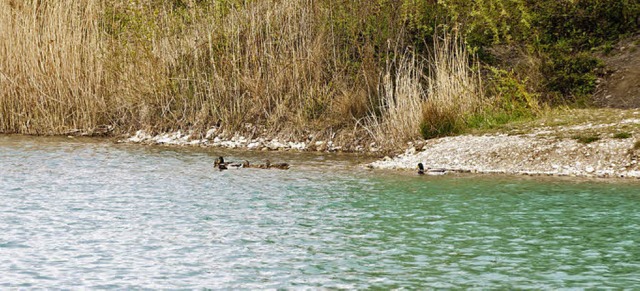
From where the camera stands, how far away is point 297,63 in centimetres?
1745

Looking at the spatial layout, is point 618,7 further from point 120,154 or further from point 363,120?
point 120,154

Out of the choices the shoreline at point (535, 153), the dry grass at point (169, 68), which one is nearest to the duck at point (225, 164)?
the shoreline at point (535, 153)

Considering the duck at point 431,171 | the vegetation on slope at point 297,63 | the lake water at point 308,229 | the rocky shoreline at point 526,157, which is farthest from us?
the vegetation on slope at point 297,63

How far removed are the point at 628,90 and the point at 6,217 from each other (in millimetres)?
11407

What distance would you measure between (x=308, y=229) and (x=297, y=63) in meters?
8.41

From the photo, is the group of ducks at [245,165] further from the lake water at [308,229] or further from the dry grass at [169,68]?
the dry grass at [169,68]

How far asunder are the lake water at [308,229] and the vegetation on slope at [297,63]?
309cm

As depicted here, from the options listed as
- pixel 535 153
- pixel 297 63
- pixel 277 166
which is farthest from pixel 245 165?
pixel 535 153

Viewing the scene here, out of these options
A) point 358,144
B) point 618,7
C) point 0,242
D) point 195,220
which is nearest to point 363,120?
point 358,144

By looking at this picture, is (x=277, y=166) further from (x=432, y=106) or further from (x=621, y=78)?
(x=621, y=78)

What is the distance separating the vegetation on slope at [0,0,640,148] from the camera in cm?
1691

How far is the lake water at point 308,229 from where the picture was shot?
7.34 metres

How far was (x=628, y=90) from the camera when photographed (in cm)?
1727

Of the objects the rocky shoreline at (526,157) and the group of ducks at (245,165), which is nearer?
the rocky shoreline at (526,157)
